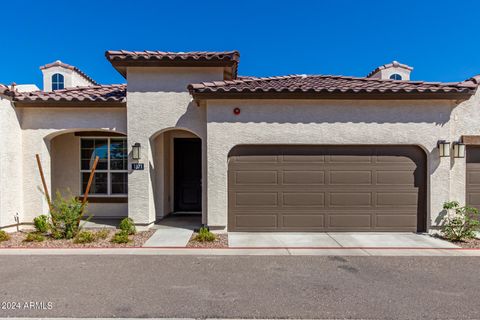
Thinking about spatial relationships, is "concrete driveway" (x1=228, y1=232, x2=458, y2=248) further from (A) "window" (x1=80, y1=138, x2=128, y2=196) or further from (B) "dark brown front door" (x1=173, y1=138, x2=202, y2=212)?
(A) "window" (x1=80, y1=138, x2=128, y2=196)

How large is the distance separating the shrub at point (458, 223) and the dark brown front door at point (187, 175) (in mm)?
7642

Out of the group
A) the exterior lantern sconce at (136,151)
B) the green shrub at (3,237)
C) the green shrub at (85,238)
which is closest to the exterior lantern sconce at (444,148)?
the exterior lantern sconce at (136,151)

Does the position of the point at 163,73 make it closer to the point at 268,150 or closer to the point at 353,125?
the point at 268,150

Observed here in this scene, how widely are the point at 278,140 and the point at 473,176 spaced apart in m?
5.68

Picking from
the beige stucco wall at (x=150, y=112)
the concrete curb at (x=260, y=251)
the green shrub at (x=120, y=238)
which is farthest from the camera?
the beige stucco wall at (x=150, y=112)

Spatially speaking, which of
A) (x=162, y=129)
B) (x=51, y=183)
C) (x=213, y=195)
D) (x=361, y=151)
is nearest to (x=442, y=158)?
(x=361, y=151)

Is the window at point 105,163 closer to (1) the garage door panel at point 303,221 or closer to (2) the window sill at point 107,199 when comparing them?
(2) the window sill at point 107,199

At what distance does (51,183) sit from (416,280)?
9.87 m

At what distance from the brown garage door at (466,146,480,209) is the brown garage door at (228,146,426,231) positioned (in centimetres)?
148

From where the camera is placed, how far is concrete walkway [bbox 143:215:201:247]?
6723mm

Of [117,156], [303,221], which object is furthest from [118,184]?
[303,221]

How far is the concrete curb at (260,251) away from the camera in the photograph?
602 cm

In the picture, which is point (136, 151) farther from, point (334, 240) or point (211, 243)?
point (334, 240)

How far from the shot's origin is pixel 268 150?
25.1ft
